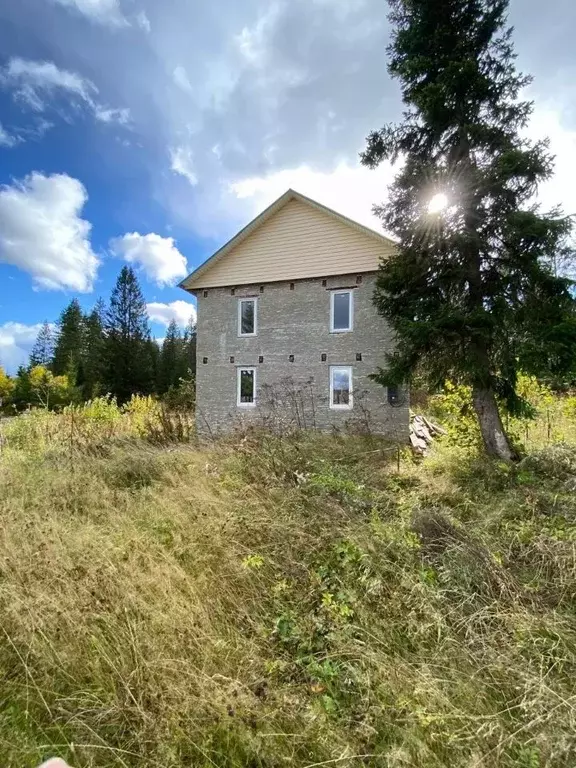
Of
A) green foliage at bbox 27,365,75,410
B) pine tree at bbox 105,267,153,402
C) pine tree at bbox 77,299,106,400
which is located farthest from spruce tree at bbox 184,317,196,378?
green foliage at bbox 27,365,75,410

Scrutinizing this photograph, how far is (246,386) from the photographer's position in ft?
43.5

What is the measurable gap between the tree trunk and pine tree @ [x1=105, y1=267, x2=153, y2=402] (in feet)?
100

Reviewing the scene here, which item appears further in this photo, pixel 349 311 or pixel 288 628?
pixel 349 311

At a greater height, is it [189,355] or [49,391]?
[189,355]

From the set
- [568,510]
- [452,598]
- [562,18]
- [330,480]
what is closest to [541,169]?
[562,18]

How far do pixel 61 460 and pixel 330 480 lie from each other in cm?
452

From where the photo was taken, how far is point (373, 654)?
7.09 feet

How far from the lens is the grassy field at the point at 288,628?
1.81 metres

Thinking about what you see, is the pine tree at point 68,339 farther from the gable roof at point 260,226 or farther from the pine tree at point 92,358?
the gable roof at point 260,226

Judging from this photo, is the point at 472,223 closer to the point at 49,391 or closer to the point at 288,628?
the point at 288,628

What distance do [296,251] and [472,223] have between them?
736 centimetres

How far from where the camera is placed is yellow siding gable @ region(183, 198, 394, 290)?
39.2ft

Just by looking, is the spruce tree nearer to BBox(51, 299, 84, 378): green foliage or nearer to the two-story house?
BBox(51, 299, 84, 378): green foliage

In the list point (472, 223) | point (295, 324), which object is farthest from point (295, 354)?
point (472, 223)
